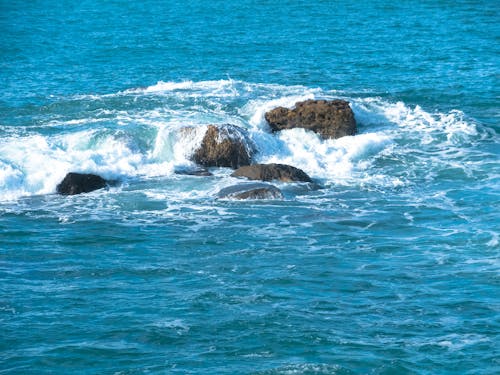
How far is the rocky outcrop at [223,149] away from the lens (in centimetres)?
2639

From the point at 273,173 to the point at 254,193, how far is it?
1.64 meters

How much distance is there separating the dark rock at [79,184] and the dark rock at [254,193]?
3243 millimetres

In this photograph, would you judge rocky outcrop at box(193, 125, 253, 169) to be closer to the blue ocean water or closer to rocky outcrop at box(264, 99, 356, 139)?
the blue ocean water

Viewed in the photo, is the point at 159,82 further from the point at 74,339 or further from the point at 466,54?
the point at 74,339

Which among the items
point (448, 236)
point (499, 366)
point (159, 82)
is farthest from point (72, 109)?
point (499, 366)

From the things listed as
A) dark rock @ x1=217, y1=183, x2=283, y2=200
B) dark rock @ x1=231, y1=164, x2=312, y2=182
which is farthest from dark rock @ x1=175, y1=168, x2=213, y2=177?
dark rock @ x1=217, y1=183, x2=283, y2=200

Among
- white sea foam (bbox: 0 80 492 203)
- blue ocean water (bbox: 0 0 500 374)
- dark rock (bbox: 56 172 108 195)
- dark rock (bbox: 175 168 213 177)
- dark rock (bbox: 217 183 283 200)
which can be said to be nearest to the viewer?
blue ocean water (bbox: 0 0 500 374)

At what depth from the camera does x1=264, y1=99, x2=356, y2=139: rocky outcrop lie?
2888 centimetres

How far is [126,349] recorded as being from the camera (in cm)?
1504

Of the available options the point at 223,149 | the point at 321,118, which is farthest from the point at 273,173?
the point at 321,118

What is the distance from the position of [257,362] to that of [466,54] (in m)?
27.0

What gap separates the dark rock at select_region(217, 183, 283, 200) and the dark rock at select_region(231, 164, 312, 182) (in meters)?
1.11

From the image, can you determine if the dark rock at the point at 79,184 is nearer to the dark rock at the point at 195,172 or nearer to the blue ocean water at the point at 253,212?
the blue ocean water at the point at 253,212

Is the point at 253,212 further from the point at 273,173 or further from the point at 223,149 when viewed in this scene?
the point at 223,149
